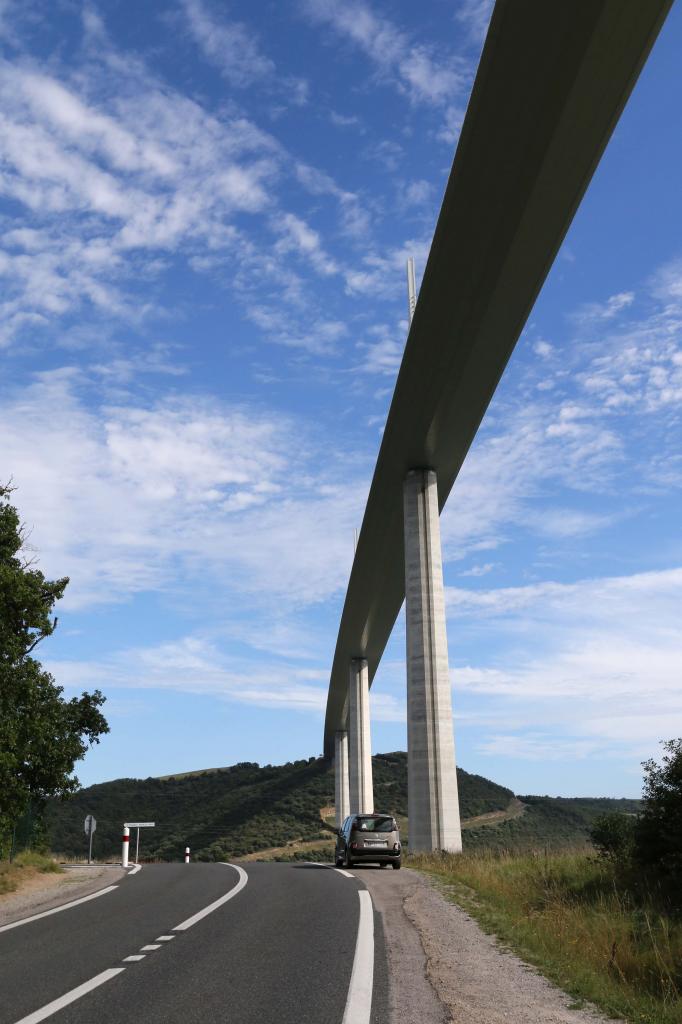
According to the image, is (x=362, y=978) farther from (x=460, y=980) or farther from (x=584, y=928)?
(x=584, y=928)

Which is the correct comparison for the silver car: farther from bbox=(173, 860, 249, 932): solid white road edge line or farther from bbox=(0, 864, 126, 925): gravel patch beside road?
bbox=(0, 864, 126, 925): gravel patch beside road

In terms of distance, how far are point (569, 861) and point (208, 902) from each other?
1009 cm

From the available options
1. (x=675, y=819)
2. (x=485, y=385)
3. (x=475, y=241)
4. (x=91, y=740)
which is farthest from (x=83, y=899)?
(x=485, y=385)

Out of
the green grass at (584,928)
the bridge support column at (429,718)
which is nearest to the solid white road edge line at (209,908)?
the green grass at (584,928)

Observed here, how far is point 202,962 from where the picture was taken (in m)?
7.61

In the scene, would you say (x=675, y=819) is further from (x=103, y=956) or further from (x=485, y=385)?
(x=485, y=385)

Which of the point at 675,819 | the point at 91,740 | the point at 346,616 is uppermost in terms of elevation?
the point at 346,616

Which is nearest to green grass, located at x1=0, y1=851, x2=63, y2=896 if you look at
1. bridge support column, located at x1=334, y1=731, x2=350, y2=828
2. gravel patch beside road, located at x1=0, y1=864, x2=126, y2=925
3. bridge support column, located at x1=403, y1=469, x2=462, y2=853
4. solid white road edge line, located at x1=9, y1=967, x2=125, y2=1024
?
Answer: gravel patch beside road, located at x1=0, y1=864, x2=126, y2=925

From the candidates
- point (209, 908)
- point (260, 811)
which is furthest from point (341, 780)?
point (209, 908)

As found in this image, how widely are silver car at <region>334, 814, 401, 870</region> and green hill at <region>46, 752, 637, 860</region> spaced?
34350 millimetres

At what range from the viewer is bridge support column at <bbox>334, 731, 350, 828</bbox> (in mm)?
68438

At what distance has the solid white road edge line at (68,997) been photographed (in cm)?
570

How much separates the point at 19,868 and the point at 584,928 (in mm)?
14252

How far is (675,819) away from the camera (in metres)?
15.0
